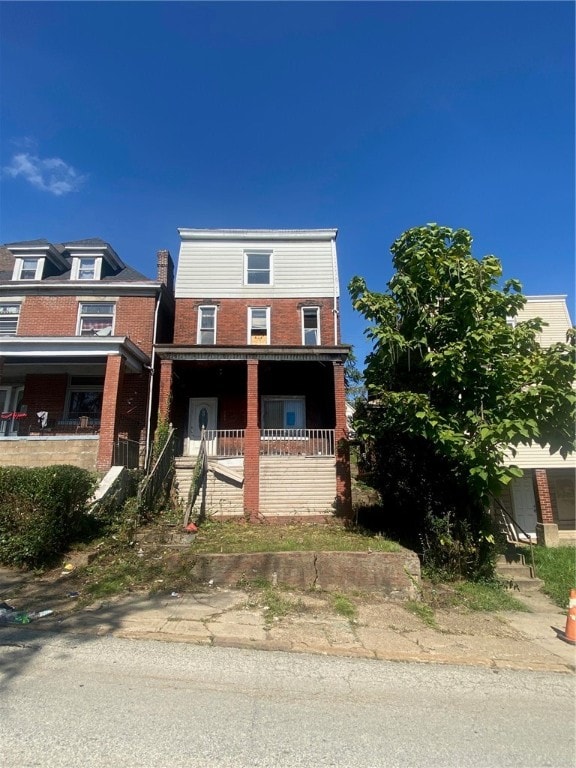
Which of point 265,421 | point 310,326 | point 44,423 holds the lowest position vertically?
point 44,423

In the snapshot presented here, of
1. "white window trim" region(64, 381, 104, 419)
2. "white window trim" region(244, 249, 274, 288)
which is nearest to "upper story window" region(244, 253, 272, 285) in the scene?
"white window trim" region(244, 249, 274, 288)

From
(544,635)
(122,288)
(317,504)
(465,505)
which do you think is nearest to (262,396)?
(317,504)

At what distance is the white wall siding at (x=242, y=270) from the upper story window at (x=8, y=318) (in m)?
6.17

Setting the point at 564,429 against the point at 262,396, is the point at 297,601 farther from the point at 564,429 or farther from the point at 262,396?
the point at 262,396

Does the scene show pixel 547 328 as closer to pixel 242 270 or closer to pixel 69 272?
pixel 242 270

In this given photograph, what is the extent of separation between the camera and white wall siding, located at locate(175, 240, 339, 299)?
17391 mm

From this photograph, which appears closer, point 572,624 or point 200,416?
point 572,624

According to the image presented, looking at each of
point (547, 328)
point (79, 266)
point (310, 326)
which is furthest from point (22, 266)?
point (547, 328)

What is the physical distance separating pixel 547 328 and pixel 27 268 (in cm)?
2047

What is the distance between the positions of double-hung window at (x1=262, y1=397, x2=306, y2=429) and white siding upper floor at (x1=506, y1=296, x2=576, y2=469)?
7674 millimetres

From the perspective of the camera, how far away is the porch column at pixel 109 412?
12000 millimetres

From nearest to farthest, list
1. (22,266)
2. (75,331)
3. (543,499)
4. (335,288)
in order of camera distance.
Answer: (543,499), (75,331), (22,266), (335,288)

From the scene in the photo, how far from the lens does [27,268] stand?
17.3 meters

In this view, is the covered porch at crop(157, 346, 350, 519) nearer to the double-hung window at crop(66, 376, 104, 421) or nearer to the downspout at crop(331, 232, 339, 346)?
the downspout at crop(331, 232, 339, 346)
